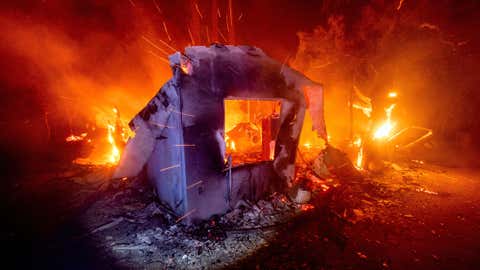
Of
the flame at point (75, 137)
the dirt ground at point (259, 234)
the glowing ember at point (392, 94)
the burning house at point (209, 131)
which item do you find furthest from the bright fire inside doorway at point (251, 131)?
the flame at point (75, 137)

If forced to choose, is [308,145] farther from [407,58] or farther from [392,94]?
[407,58]

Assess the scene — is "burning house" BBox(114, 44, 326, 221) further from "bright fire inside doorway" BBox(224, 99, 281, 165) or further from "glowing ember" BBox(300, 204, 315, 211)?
"glowing ember" BBox(300, 204, 315, 211)

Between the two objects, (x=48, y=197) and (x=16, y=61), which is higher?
(x=16, y=61)

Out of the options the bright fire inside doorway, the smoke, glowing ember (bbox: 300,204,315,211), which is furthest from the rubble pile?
the smoke

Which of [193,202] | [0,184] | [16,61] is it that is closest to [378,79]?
[193,202]

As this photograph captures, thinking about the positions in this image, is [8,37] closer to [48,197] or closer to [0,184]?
[0,184]

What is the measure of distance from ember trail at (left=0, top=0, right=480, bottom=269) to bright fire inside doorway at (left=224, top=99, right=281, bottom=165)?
0.27ft

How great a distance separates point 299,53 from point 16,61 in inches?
750

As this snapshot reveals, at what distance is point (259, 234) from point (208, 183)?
2.08m

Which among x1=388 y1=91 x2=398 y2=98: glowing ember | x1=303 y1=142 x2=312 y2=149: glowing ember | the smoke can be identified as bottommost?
x1=303 y1=142 x2=312 y2=149: glowing ember

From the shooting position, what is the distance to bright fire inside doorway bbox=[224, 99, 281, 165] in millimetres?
7684

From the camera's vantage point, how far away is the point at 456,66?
16078mm

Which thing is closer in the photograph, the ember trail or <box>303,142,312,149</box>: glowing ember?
the ember trail

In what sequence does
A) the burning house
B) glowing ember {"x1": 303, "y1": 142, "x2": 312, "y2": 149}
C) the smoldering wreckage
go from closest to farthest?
the smoldering wreckage, the burning house, glowing ember {"x1": 303, "y1": 142, "x2": 312, "y2": 149}
